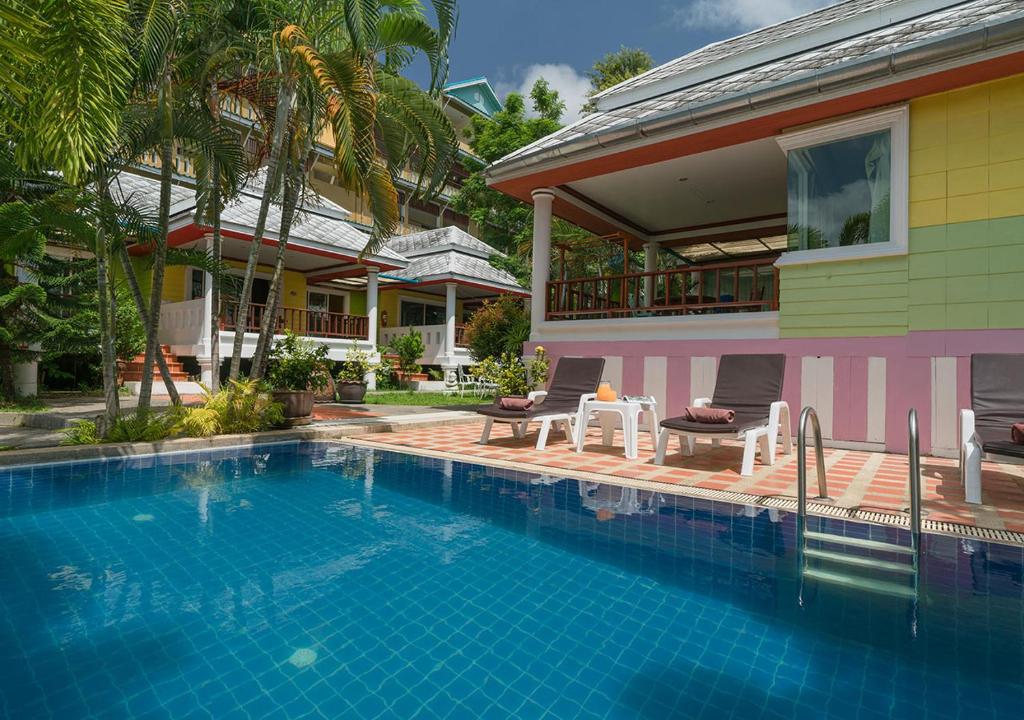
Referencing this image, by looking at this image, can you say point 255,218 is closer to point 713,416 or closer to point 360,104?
point 360,104

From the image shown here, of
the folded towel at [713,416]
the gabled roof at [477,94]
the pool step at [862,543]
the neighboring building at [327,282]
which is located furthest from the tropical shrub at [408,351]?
the gabled roof at [477,94]

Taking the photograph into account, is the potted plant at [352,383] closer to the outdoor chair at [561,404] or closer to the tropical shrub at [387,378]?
the tropical shrub at [387,378]

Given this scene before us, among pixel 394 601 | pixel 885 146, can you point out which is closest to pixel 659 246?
pixel 885 146

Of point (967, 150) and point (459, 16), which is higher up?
point (459, 16)

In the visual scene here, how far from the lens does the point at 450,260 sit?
2138 cm

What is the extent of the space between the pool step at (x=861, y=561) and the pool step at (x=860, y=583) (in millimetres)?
172

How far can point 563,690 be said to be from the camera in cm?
227

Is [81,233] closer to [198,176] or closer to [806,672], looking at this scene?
[198,176]

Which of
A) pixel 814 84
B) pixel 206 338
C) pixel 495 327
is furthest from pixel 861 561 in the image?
pixel 206 338

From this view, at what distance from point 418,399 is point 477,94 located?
2904cm

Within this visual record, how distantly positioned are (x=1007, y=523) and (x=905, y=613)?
6.86ft

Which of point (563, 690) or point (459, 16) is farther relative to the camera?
point (459, 16)

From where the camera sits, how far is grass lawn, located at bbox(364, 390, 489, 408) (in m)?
14.7

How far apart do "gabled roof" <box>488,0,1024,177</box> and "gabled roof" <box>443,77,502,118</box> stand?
1046 inches
